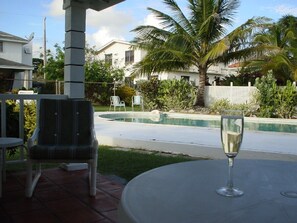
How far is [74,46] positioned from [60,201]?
1941 millimetres

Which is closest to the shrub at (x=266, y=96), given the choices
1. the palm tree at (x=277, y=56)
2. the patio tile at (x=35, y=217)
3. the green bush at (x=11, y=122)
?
the palm tree at (x=277, y=56)

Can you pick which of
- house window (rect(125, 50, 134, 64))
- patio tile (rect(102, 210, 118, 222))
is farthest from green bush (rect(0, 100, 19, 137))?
house window (rect(125, 50, 134, 64))

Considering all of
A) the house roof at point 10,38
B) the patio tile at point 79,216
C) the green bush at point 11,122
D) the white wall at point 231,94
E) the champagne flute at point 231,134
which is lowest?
the patio tile at point 79,216

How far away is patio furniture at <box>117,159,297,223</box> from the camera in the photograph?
816mm

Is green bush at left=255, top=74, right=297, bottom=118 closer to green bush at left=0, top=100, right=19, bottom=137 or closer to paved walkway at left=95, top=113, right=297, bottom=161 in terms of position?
paved walkway at left=95, top=113, right=297, bottom=161

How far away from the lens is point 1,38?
21.8m

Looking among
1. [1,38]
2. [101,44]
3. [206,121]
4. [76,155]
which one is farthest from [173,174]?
[101,44]

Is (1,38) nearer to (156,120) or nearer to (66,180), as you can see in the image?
(156,120)

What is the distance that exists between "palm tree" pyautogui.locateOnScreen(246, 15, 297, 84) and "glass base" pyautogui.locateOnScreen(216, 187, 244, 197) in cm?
1469

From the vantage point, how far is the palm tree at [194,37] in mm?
14094

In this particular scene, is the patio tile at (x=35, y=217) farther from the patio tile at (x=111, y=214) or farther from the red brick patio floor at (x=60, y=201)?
the patio tile at (x=111, y=214)

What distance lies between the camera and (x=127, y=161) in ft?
15.1

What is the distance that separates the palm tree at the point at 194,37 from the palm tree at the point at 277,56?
48.9 inches

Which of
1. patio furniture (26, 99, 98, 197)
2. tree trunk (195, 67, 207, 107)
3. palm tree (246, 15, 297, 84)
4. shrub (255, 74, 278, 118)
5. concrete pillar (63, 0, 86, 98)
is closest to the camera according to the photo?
patio furniture (26, 99, 98, 197)
